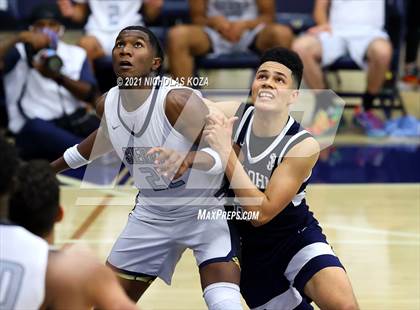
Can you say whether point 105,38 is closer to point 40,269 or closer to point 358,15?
point 358,15

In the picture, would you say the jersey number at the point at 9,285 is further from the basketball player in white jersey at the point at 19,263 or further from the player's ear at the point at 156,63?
the player's ear at the point at 156,63

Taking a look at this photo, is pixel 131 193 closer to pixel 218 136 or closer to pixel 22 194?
pixel 218 136

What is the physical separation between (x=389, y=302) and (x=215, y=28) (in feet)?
13.6

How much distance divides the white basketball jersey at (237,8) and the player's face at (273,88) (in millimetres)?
4583

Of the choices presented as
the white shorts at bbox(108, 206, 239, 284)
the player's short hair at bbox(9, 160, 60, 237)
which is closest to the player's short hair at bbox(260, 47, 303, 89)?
the white shorts at bbox(108, 206, 239, 284)

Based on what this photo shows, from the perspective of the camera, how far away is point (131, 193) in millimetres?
7023

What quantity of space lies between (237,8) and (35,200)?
6.08 metres

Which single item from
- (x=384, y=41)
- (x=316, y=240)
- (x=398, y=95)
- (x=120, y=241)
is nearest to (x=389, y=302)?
(x=316, y=240)

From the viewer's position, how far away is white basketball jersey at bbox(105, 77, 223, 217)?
396 cm

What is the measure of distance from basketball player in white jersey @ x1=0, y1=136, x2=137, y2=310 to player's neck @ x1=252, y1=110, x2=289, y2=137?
1502mm

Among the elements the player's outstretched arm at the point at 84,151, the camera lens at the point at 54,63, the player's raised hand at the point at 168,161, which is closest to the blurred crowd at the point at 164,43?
the camera lens at the point at 54,63

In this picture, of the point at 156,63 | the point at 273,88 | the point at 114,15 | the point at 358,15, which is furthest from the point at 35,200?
the point at 358,15

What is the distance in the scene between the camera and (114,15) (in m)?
8.63

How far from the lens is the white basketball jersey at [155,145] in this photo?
13.0ft
